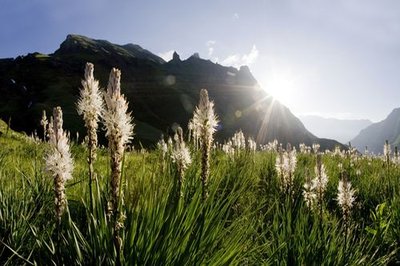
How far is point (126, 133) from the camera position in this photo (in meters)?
3.23

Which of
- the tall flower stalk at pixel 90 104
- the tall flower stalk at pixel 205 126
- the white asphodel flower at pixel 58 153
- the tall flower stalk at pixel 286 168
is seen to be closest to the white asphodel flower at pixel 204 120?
the tall flower stalk at pixel 205 126

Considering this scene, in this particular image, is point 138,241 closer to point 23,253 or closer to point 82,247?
point 82,247

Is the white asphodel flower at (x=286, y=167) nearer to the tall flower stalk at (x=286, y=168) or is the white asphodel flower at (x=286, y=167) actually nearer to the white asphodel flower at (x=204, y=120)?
the tall flower stalk at (x=286, y=168)

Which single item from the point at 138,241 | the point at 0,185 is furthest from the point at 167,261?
the point at 0,185

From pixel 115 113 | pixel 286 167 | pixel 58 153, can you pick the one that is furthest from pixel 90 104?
pixel 286 167

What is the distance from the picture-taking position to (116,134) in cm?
303

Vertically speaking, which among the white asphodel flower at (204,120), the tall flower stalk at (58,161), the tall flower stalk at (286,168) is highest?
the white asphodel flower at (204,120)

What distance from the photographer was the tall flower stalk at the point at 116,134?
2947 mm

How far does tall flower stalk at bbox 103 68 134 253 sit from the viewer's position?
9.67 feet

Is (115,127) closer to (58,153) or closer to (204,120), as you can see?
(58,153)

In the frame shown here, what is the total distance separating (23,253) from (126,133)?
9.30ft

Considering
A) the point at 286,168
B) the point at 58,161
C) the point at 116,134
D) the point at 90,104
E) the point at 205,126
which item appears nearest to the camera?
the point at 116,134

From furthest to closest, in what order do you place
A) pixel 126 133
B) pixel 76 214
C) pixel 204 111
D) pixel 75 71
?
pixel 75 71 → pixel 76 214 → pixel 204 111 → pixel 126 133

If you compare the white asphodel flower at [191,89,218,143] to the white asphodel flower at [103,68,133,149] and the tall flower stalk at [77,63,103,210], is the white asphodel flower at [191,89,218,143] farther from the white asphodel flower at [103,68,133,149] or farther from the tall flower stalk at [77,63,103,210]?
the white asphodel flower at [103,68,133,149]
